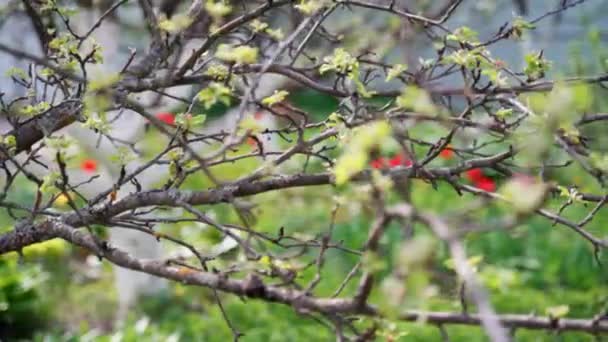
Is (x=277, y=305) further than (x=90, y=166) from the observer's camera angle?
No

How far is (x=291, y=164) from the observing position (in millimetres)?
5902

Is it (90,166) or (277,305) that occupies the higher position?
(90,166)

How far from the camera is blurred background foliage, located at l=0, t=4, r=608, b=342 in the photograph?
4.47m

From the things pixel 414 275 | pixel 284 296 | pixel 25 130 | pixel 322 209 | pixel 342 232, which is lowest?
pixel 414 275

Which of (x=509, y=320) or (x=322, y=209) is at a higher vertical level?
(x=322, y=209)

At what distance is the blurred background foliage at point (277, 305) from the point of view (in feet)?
14.7

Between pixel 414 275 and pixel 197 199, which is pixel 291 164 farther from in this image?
pixel 414 275

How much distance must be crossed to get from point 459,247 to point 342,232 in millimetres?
4728

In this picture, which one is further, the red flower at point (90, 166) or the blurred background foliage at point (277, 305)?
the red flower at point (90, 166)

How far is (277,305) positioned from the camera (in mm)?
4738

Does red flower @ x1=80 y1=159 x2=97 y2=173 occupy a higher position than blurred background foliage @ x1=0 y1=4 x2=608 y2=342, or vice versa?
red flower @ x1=80 y1=159 x2=97 y2=173

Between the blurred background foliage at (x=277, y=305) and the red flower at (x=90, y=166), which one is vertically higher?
the red flower at (x=90, y=166)

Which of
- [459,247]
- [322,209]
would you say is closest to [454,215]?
[459,247]

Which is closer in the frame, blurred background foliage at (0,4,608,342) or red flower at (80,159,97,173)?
blurred background foliage at (0,4,608,342)
